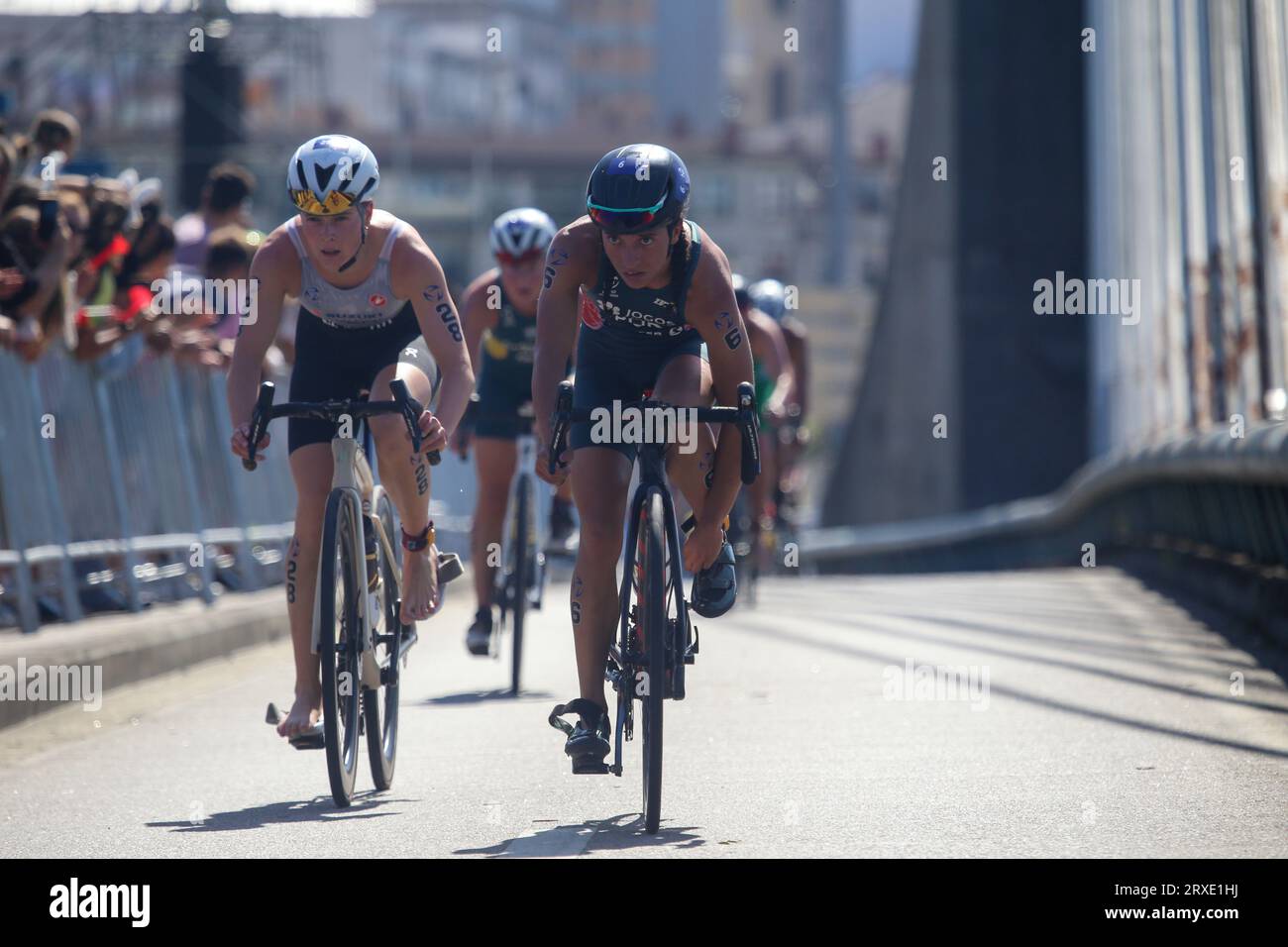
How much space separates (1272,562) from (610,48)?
127 metres

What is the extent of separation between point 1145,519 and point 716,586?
41.7ft

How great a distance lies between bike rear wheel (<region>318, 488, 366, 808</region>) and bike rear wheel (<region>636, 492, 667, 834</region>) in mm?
1000

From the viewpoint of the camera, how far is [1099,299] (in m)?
27.8

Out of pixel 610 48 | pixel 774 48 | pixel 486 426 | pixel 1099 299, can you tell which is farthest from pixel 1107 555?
pixel 774 48

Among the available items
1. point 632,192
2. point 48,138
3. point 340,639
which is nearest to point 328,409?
point 340,639

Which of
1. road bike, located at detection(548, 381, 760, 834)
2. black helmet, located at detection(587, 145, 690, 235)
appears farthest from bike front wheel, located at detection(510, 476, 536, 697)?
black helmet, located at detection(587, 145, 690, 235)

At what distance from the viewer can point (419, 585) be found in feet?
26.0

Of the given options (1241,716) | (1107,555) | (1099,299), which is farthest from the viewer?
(1099,299)

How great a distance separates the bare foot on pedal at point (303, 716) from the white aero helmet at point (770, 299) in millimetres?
8129

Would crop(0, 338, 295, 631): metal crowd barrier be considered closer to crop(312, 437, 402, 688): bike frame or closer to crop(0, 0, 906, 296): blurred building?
crop(312, 437, 402, 688): bike frame

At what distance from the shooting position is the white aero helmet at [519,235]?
33.7ft

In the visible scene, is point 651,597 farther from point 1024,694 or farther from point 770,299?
point 770,299

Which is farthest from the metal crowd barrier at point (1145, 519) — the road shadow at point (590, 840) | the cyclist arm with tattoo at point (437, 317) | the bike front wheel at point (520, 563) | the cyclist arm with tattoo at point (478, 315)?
the road shadow at point (590, 840)
